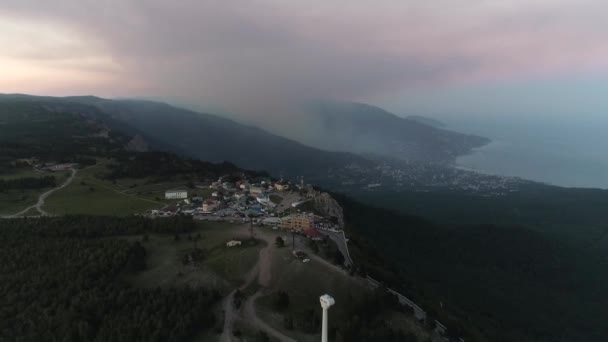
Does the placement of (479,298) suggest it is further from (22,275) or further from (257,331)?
(22,275)

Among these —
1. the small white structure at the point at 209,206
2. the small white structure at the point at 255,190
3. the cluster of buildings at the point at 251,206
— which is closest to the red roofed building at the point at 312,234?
the cluster of buildings at the point at 251,206

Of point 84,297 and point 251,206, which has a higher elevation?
point 251,206

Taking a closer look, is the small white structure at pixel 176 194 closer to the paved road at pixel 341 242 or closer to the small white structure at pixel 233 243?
the small white structure at pixel 233 243

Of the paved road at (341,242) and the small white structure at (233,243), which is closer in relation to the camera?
the small white structure at (233,243)

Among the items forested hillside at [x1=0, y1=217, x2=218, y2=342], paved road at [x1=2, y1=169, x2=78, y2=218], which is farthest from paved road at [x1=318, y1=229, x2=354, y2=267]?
paved road at [x1=2, y1=169, x2=78, y2=218]

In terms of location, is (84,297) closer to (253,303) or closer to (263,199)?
(253,303)

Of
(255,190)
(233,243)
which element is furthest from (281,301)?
(255,190)

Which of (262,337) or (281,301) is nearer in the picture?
(262,337)

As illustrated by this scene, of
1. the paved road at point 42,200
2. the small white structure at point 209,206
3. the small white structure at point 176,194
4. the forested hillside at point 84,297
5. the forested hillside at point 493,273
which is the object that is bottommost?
the forested hillside at point 493,273

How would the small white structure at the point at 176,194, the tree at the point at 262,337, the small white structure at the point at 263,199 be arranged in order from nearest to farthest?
1. the tree at the point at 262,337
2. the small white structure at the point at 263,199
3. the small white structure at the point at 176,194

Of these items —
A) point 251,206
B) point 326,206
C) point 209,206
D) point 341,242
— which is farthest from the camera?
point 326,206

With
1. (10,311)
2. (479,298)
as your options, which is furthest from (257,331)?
(479,298)
